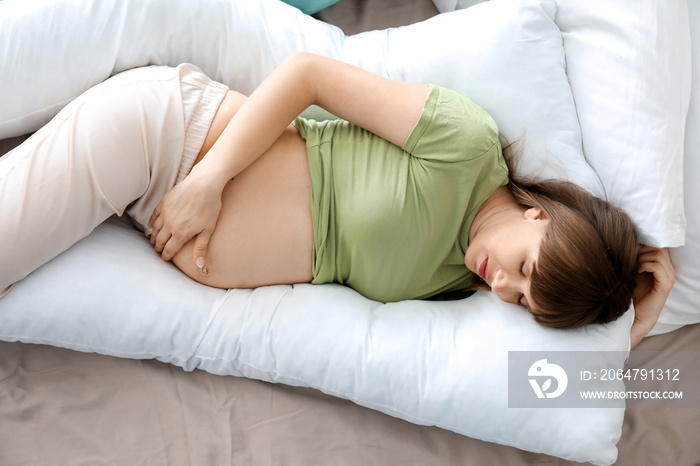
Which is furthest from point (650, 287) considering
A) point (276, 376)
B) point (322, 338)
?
point (276, 376)

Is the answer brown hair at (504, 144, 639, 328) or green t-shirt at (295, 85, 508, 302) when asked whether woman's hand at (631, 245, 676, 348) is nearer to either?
brown hair at (504, 144, 639, 328)

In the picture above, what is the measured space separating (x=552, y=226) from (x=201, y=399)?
0.75m

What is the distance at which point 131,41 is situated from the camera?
106 centimetres

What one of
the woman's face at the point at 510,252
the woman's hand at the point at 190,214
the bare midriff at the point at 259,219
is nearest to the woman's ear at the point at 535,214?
the woman's face at the point at 510,252

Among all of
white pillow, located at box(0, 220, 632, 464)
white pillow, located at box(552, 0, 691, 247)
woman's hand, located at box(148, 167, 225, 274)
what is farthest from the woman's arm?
white pillow, located at box(552, 0, 691, 247)

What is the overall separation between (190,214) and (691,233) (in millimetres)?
1033

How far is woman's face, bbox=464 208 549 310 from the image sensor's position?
96 cm

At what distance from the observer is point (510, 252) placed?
0.97 metres

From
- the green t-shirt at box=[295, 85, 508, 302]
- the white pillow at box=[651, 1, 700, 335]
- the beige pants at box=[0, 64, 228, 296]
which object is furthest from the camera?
the white pillow at box=[651, 1, 700, 335]

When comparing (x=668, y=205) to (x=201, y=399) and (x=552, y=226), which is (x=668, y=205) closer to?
(x=552, y=226)

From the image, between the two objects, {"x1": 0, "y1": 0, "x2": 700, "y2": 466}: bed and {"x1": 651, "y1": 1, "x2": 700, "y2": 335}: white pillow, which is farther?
{"x1": 651, "y1": 1, "x2": 700, "y2": 335}: white pillow

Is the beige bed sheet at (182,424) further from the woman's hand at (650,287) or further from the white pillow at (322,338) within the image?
the woman's hand at (650,287)

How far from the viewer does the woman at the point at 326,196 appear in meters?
0.94

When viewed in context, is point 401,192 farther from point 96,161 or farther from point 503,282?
point 96,161
